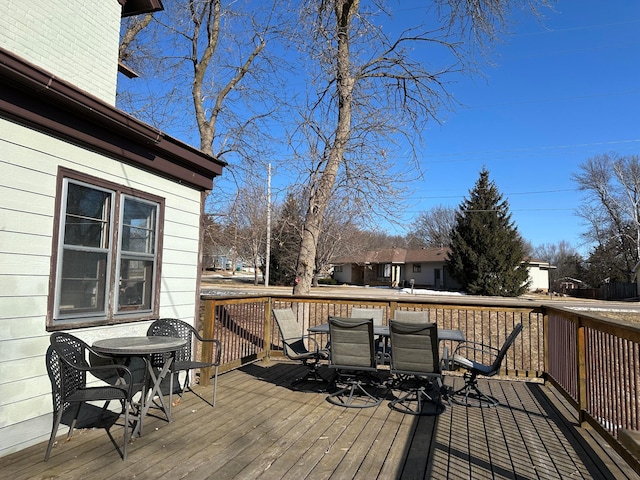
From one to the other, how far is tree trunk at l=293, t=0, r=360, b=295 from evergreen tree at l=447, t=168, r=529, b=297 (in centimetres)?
2031

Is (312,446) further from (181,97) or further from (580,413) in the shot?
(181,97)

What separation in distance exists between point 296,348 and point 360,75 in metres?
6.55

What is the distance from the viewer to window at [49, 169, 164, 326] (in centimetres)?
347

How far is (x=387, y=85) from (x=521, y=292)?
835 inches

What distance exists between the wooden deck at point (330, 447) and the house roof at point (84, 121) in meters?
2.37

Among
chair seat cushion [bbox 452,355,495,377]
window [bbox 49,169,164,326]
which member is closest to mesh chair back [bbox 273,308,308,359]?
window [bbox 49,169,164,326]

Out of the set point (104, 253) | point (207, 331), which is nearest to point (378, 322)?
point (207, 331)

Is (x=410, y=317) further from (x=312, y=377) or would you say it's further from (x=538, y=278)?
(x=538, y=278)

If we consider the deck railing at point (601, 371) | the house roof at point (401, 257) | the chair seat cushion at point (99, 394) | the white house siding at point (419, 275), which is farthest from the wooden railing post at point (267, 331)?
the white house siding at point (419, 275)

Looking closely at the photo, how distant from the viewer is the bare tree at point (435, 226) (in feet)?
150

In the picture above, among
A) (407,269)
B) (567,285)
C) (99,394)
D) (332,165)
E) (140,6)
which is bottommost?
(99,394)

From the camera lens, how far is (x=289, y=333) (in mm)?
5441

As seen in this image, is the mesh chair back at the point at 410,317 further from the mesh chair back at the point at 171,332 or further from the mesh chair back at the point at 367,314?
the mesh chair back at the point at 171,332

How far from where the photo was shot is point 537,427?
3.83 m
